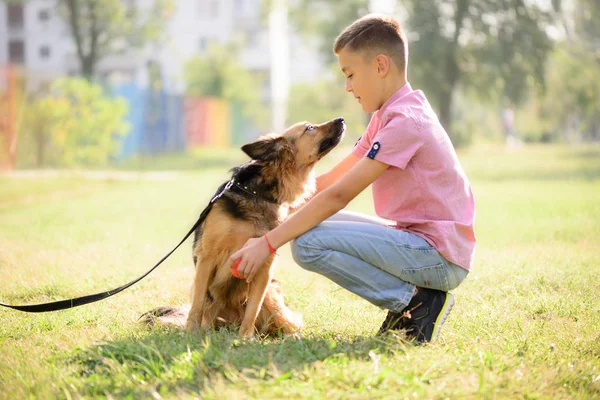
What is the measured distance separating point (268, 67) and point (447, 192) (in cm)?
5818

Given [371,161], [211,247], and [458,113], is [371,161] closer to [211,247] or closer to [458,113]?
[211,247]

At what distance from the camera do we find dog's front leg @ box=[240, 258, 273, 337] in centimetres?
389

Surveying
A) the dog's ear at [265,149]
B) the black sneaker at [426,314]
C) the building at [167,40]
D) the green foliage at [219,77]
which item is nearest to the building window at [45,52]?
the building at [167,40]

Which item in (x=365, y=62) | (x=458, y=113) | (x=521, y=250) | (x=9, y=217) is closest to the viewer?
(x=365, y=62)

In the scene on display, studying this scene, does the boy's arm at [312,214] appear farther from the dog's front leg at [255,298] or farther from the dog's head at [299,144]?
the dog's head at [299,144]

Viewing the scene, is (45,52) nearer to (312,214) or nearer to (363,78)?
(363,78)

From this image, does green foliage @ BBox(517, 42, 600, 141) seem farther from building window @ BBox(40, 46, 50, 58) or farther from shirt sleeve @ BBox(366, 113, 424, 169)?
building window @ BBox(40, 46, 50, 58)

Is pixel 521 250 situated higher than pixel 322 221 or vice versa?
pixel 322 221

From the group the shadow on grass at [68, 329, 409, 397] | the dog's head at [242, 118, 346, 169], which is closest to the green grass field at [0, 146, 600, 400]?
the shadow on grass at [68, 329, 409, 397]

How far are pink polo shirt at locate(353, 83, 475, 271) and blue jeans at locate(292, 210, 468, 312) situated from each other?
0.10m

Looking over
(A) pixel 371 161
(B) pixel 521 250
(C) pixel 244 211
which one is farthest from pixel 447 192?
(B) pixel 521 250

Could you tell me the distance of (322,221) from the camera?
379 cm

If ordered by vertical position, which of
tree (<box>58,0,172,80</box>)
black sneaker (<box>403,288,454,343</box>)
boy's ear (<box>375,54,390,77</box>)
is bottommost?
black sneaker (<box>403,288,454,343</box>)

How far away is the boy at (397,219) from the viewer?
3.64m
